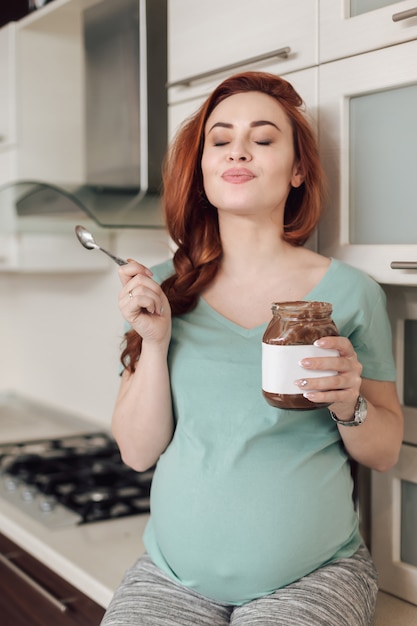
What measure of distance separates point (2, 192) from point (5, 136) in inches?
14.5

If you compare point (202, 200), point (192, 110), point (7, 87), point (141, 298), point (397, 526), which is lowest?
point (397, 526)

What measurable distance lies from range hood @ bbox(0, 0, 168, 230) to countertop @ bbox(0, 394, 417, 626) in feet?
2.25

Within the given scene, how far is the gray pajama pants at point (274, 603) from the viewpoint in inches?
43.1

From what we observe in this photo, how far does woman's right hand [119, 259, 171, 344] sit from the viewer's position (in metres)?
1.19

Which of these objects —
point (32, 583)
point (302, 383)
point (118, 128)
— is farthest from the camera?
point (118, 128)

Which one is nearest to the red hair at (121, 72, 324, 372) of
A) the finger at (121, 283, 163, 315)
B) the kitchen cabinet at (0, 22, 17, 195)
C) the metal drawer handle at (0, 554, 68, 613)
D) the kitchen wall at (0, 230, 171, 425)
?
the finger at (121, 283, 163, 315)

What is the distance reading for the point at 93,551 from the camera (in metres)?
1.57

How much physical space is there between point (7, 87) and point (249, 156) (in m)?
1.29

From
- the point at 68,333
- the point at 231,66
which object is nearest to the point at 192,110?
the point at 231,66

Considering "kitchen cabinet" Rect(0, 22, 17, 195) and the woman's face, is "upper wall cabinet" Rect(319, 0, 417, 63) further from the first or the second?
"kitchen cabinet" Rect(0, 22, 17, 195)

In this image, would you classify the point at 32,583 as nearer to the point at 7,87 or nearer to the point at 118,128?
the point at 118,128

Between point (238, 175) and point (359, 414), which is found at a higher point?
point (238, 175)

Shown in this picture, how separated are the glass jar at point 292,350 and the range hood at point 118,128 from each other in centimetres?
89

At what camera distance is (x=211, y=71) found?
1.44m
